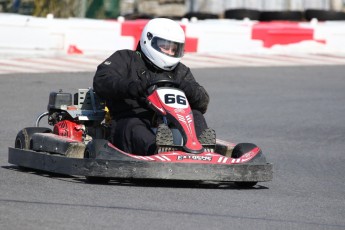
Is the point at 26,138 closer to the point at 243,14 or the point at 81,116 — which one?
the point at 81,116

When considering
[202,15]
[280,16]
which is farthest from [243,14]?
[202,15]

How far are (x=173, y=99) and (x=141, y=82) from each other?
0.86 ft

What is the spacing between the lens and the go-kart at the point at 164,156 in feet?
21.6

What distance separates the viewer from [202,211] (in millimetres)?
5773

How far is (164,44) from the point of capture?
7.41 m

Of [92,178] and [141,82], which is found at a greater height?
[141,82]

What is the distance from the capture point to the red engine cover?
7633mm

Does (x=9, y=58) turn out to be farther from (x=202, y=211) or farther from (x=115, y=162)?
(x=202, y=211)

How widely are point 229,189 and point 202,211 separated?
3.53 ft

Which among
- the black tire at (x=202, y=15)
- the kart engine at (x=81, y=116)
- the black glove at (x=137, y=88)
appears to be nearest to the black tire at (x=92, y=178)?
the black glove at (x=137, y=88)

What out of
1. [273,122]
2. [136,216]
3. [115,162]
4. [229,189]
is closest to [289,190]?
[229,189]

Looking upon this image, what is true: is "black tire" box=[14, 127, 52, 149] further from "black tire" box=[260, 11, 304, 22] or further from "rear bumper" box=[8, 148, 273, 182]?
"black tire" box=[260, 11, 304, 22]

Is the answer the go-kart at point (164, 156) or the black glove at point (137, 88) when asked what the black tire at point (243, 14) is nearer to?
the go-kart at point (164, 156)

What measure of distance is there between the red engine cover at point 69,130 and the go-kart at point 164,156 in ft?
0.49
